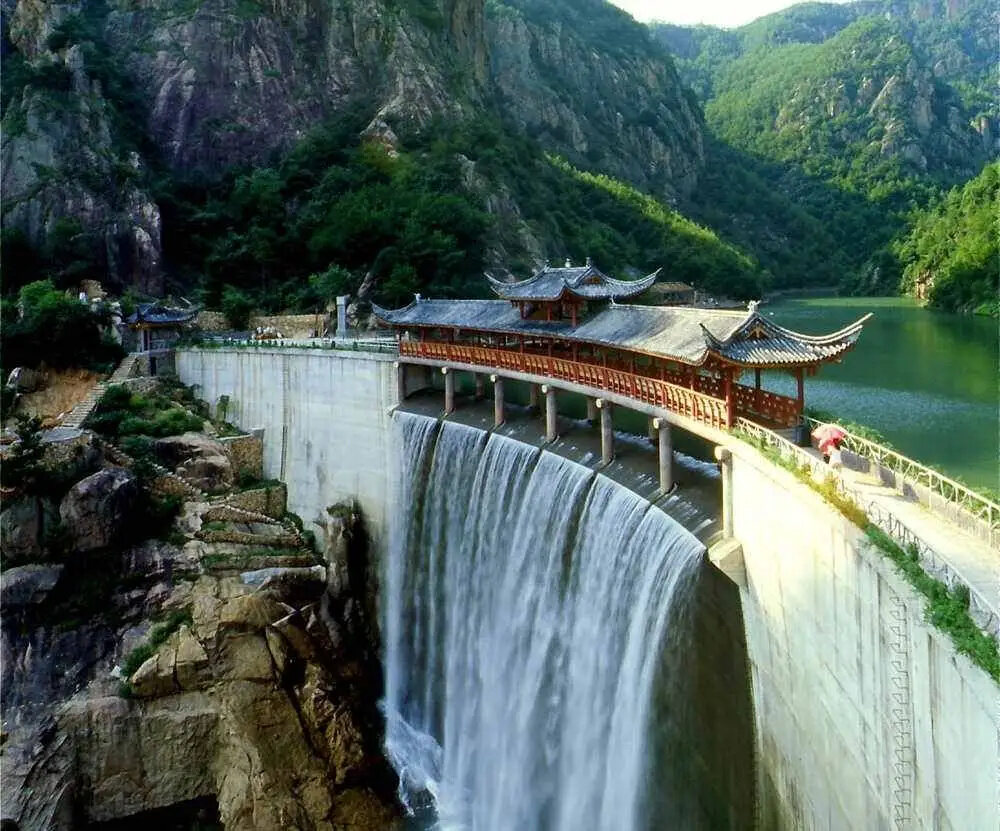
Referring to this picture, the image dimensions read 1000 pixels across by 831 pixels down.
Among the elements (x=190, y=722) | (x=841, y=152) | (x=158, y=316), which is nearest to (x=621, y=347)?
(x=190, y=722)

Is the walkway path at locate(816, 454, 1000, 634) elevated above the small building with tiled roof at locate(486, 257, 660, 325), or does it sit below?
below

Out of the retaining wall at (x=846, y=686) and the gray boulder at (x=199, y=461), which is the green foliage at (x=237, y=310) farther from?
the retaining wall at (x=846, y=686)

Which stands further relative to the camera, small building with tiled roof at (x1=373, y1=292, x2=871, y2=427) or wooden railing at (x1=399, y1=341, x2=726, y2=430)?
wooden railing at (x1=399, y1=341, x2=726, y2=430)

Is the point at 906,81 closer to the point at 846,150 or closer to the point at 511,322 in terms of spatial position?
the point at 846,150

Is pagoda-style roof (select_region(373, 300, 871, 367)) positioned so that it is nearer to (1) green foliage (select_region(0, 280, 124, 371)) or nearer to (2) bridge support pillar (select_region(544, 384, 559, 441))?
Result: (2) bridge support pillar (select_region(544, 384, 559, 441))

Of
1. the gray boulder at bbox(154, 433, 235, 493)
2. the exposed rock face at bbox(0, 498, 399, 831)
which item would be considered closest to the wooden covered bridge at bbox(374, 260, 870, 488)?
the gray boulder at bbox(154, 433, 235, 493)

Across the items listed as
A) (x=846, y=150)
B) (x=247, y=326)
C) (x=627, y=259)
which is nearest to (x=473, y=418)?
(x=247, y=326)

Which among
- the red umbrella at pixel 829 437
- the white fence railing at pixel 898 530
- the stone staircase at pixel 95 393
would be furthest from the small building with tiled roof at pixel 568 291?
the stone staircase at pixel 95 393
